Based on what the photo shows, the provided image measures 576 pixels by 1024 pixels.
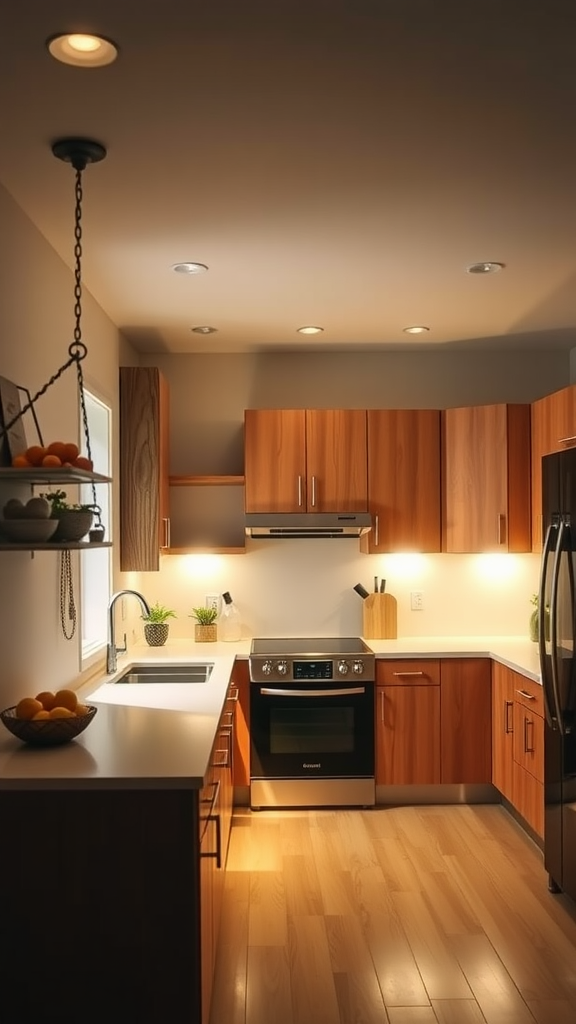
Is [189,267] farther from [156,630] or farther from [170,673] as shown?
[156,630]

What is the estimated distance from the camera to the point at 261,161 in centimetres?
258

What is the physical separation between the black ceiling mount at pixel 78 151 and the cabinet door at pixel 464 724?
10.5 feet

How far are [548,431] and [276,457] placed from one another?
1.51 m

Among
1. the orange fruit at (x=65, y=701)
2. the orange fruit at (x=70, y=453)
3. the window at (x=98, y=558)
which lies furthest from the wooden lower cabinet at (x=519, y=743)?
the orange fruit at (x=70, y=453)

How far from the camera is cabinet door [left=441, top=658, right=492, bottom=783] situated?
15.4 ft

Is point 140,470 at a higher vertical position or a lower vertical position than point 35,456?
higher

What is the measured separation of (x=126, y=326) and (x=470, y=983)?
3.41m

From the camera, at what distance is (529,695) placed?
404 centimetres

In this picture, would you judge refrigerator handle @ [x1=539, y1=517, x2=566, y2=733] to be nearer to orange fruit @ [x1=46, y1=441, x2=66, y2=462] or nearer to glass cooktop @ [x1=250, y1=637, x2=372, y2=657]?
glass cooktop @ [x1=250, y1=637, x2=372, y2=657]

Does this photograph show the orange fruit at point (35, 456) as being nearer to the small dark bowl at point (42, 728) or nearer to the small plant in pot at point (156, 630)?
the small dark bowl at point (42, 728)

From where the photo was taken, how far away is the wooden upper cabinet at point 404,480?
504 cm

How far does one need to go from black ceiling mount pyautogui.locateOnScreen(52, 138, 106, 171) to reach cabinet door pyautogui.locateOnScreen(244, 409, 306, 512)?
2557 mm

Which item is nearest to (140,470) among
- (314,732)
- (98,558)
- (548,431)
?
(98,558)

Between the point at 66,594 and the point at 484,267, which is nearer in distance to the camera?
the point at 66,594
